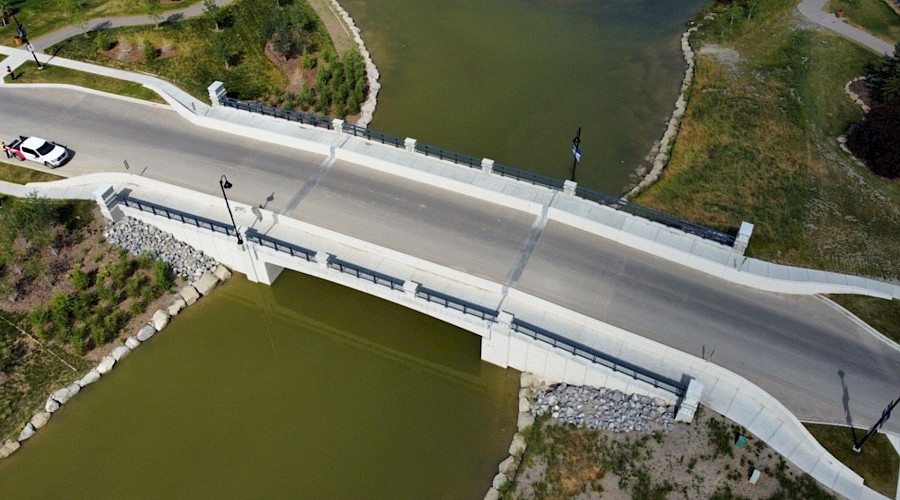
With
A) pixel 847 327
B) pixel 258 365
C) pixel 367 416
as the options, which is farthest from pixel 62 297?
pixel 847 327

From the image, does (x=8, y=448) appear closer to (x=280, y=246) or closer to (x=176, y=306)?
(x=176, y=306)

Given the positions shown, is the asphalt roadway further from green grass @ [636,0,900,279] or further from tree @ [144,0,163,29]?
tree @ [144,0,163,29]

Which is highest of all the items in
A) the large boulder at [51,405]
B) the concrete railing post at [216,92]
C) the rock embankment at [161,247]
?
the concrete railing post at [216,92]

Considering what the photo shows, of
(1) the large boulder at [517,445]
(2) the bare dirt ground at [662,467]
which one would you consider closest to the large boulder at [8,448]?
(2) the bare dirt ground at [662,467]

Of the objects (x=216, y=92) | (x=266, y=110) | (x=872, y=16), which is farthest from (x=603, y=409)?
(x=872, y=16)

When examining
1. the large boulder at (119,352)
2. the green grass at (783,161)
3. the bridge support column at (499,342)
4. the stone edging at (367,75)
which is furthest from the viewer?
the stone edging at (367,75)

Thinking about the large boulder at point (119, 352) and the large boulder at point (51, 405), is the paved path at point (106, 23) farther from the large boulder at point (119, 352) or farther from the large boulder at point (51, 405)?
the large boulder at point (51, 405)

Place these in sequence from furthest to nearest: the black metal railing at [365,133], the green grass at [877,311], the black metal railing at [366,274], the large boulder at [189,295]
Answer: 1. the black metal railing at [365,133]
2. the large boulder at [189,295]
3. the black metal railing at [366,274]
4. the green grass at [877,311]
